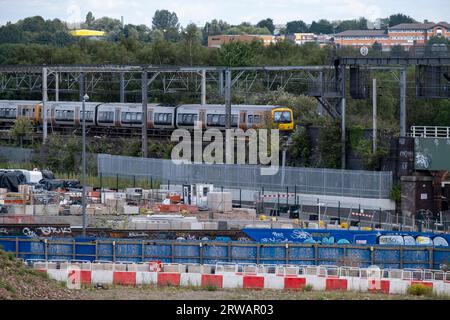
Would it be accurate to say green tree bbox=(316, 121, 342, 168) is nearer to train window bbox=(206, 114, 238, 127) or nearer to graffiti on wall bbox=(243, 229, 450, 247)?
train window bbox=(206, 114, 238, 127)

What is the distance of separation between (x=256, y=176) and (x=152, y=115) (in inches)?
647

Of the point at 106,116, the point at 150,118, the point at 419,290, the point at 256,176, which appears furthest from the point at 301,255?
the point at 106,116

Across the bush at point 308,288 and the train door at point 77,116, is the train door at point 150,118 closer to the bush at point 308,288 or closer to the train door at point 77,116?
the train door at point 77,116

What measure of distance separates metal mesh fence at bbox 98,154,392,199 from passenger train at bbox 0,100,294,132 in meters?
6.89

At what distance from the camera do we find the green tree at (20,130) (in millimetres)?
70750

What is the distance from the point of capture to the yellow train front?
61.3 meters

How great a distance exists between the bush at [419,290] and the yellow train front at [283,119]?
3179cm

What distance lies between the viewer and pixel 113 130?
7131cm

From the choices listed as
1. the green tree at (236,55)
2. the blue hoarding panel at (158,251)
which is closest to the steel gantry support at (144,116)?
the blue hoarding panel at (158,251)

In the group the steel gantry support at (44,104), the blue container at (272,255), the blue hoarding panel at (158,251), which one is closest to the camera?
the blue container at (272,255)

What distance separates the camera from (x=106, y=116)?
70.4m
